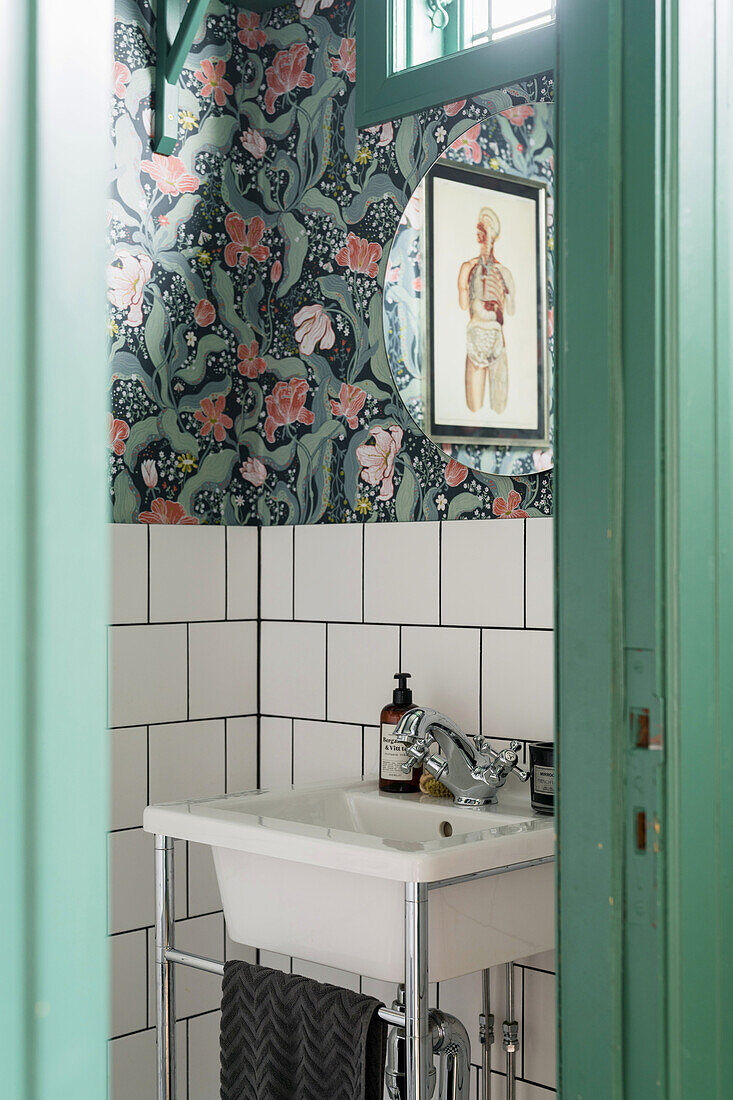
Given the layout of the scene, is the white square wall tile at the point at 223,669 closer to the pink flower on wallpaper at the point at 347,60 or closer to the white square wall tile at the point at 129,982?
the white square wall tile at the point at 129,982

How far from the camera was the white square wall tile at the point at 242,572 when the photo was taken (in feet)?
7.57

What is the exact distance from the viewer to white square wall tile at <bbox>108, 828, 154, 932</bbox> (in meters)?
2.07

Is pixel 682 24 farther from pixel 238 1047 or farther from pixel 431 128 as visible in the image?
pixel 238 1047

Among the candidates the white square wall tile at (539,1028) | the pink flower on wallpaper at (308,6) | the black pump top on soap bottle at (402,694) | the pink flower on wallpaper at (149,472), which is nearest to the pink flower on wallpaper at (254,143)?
the pink flower on wallpaper at (308,6)

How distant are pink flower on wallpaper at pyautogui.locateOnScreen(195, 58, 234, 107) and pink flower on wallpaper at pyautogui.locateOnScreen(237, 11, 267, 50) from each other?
76mm

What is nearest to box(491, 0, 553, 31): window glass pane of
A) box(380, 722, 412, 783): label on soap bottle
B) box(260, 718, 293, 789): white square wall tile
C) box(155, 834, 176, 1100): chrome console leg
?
box(380, 722, 412, 783): label on soap bottle

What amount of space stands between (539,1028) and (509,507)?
0.84 m

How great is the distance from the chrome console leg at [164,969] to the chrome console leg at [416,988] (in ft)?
1.54

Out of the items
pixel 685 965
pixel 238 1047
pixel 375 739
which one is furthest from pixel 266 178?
pixel 685 965

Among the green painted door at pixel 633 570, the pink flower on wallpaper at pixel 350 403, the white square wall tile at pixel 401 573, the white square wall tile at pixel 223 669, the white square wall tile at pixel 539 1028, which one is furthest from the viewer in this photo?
the white square wall tile at pixel 223 669

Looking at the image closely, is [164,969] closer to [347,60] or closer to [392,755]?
[392,755]

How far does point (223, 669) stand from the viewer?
2.29 m

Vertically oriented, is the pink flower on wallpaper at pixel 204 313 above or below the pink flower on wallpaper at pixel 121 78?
below

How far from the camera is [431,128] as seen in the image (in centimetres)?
201
